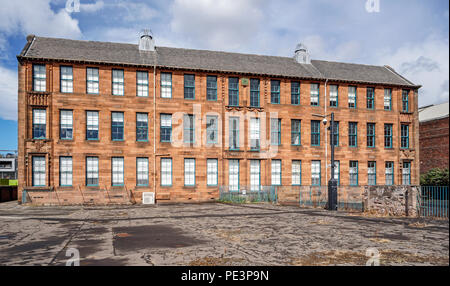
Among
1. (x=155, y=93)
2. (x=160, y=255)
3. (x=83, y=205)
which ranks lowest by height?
(x=83, y=205)

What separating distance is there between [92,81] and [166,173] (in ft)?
28.5

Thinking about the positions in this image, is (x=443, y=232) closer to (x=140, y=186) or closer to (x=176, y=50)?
(x=140, y=186)

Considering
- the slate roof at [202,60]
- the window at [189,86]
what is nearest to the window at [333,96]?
the slate roof at [202,60]

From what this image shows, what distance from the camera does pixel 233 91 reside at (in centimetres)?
2559

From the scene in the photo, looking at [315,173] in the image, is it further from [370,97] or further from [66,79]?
[66,79]

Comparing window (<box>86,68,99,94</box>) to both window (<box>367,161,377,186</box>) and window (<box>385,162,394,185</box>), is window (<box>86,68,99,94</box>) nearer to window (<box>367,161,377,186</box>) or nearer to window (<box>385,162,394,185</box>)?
window (<box>367,161,377,186</box>)

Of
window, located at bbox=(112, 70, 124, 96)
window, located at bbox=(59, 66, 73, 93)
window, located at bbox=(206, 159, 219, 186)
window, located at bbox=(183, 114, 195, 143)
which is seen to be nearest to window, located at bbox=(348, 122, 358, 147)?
window, located at bbox=(206, 159, 219, 186)

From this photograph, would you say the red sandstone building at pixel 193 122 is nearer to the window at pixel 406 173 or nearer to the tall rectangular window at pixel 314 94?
the tall rectangular window at pixel 314 94

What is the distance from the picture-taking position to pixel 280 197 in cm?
2464

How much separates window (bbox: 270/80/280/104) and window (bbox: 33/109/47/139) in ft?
56.7

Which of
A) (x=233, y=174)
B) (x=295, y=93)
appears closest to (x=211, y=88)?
(x=233, y=174)
